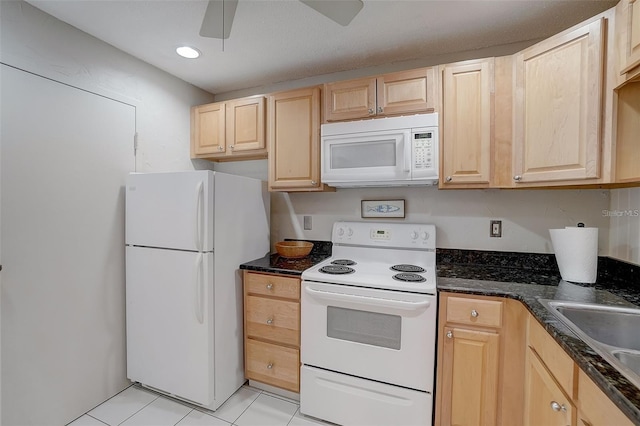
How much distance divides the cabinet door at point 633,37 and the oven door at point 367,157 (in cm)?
96

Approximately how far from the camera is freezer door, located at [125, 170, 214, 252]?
1.74 meters

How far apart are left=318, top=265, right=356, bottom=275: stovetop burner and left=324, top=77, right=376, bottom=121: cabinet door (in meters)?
1.03

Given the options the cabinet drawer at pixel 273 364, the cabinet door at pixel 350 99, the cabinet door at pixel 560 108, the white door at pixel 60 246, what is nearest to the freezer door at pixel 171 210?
the white door at pixel 60 246

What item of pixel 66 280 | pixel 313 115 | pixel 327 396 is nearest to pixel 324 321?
pixel 327 396

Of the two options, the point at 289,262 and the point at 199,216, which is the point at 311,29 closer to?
the point at 199,216

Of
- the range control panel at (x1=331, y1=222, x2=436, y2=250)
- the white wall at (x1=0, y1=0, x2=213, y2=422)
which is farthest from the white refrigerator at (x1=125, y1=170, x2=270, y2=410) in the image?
the range control panel at (x1=331, y1=222, x2=436, y2=250)

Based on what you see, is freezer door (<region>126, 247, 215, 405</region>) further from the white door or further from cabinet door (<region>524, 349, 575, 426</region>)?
cabinet door (<region>524, 349, 575, 426</region>)

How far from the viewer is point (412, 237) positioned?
6.73 feet

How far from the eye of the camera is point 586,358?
2.60ft

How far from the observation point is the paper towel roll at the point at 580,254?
1.54m

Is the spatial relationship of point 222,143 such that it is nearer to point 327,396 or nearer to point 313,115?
point 313,115

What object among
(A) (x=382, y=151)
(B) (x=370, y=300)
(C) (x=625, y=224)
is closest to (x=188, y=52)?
(A) (x=382, y=151)

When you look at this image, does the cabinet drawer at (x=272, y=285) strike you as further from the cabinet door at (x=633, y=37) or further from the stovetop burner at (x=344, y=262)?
the cabinet door at (x=633, y=37)

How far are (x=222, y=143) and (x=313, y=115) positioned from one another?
866mm
